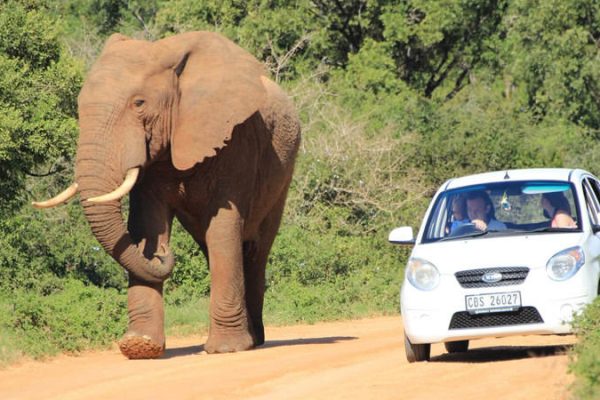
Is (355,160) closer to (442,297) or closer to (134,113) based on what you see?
(134,113)

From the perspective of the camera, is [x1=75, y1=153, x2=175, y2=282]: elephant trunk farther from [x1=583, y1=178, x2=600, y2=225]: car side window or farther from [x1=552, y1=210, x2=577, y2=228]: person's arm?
[x1=583, y1=178, x2=600, y2=225]: car side window

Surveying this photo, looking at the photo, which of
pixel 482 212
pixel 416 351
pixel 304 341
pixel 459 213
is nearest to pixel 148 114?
pixel 459 213

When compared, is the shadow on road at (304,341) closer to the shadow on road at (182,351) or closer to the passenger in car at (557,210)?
the shadow on road at (182,351)

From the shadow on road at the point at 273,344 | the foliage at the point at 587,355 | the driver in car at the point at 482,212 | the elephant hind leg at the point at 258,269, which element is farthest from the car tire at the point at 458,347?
the elephant hind leg at the point at 258,269

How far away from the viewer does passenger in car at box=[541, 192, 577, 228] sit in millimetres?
12117

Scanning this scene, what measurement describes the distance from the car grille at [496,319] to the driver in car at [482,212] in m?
1.03

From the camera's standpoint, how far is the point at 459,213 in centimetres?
1250

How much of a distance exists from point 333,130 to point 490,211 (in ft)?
44.7

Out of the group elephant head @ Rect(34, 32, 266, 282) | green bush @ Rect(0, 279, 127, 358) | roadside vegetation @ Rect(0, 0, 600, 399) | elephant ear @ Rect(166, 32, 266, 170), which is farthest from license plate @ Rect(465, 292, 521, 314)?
green bush @ Rect(0, 279, 127, 358)

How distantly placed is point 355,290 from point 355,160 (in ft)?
17.3

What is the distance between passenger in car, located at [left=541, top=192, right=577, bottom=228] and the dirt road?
1.04 metres

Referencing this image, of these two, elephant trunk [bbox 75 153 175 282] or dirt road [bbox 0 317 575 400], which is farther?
elephant trunk [bbox 75 153 175 282]

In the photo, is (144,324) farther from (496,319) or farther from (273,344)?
(496,319)

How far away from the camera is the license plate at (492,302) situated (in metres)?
11.2
